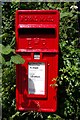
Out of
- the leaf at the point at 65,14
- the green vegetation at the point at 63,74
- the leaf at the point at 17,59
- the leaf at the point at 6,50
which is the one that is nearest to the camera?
the leaf at the point at 17,59

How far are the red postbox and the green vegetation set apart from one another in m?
0.13

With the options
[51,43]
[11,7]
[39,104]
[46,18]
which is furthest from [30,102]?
[11,7]

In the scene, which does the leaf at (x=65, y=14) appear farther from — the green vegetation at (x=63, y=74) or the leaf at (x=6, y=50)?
the leaf at (x=6, y=50)

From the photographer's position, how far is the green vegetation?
3252 millimetres

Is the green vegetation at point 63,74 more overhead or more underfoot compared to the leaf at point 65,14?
more underfoot

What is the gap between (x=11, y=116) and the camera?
3.42m

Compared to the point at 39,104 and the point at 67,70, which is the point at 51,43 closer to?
the point at 67,70

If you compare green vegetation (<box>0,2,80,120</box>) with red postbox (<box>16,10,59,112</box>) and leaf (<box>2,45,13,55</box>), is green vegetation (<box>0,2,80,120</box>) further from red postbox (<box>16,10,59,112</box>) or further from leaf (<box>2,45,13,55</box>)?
red postbox (<box>16,10,59,112</box>)

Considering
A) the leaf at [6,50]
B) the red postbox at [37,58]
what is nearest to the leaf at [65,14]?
the red postbox at [37,58]

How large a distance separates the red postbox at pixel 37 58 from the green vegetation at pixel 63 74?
13 centimetres

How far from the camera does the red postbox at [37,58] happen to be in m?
3.06

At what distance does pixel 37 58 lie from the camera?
122 inches

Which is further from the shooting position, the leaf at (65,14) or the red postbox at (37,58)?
the leaf at (65,14)

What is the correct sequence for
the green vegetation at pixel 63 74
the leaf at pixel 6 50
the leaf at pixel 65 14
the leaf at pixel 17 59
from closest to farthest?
the leaf at pixel 17 59
the leaf at pixel 6 50
the green vegetation at pixel 63 74
the leaf at pixel 65 14
